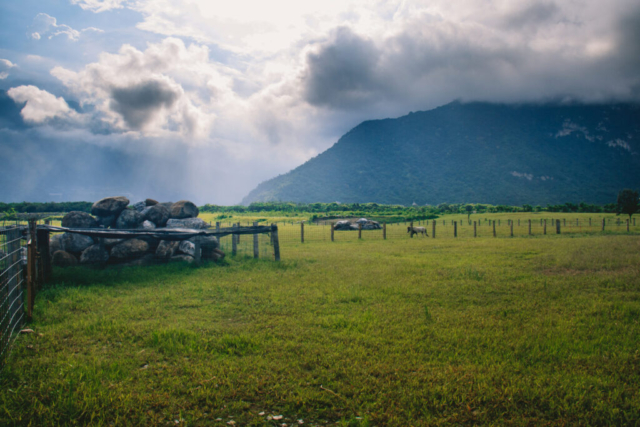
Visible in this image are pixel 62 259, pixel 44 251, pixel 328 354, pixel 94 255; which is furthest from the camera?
pixel 94 255

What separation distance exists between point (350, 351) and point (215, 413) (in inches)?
96.1

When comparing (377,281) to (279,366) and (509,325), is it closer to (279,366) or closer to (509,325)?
(509,325)

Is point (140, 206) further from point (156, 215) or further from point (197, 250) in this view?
point (197, 250)

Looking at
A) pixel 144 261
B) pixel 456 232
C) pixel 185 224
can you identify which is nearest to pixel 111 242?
pixel 144 261

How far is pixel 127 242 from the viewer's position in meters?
14.0

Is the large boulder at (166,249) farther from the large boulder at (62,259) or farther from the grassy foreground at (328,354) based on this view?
the grassy foreground at (328,354)

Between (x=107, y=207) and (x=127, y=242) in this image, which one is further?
(x=107, y=207)

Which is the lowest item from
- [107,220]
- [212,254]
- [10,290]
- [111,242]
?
[212,254]

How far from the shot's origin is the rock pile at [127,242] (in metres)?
13.7

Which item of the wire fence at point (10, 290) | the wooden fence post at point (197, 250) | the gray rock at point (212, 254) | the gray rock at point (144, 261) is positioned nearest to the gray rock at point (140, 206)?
the gray rock at point (144, 261)

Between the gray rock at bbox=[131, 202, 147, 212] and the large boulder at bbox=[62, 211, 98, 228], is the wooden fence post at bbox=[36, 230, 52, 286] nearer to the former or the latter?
the large boulder at bbox=[62, 211, 98, 228]

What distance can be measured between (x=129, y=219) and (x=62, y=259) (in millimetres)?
3699

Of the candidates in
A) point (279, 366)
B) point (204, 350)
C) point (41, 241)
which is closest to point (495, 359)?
point (279, 366)

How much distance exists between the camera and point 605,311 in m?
8.13
